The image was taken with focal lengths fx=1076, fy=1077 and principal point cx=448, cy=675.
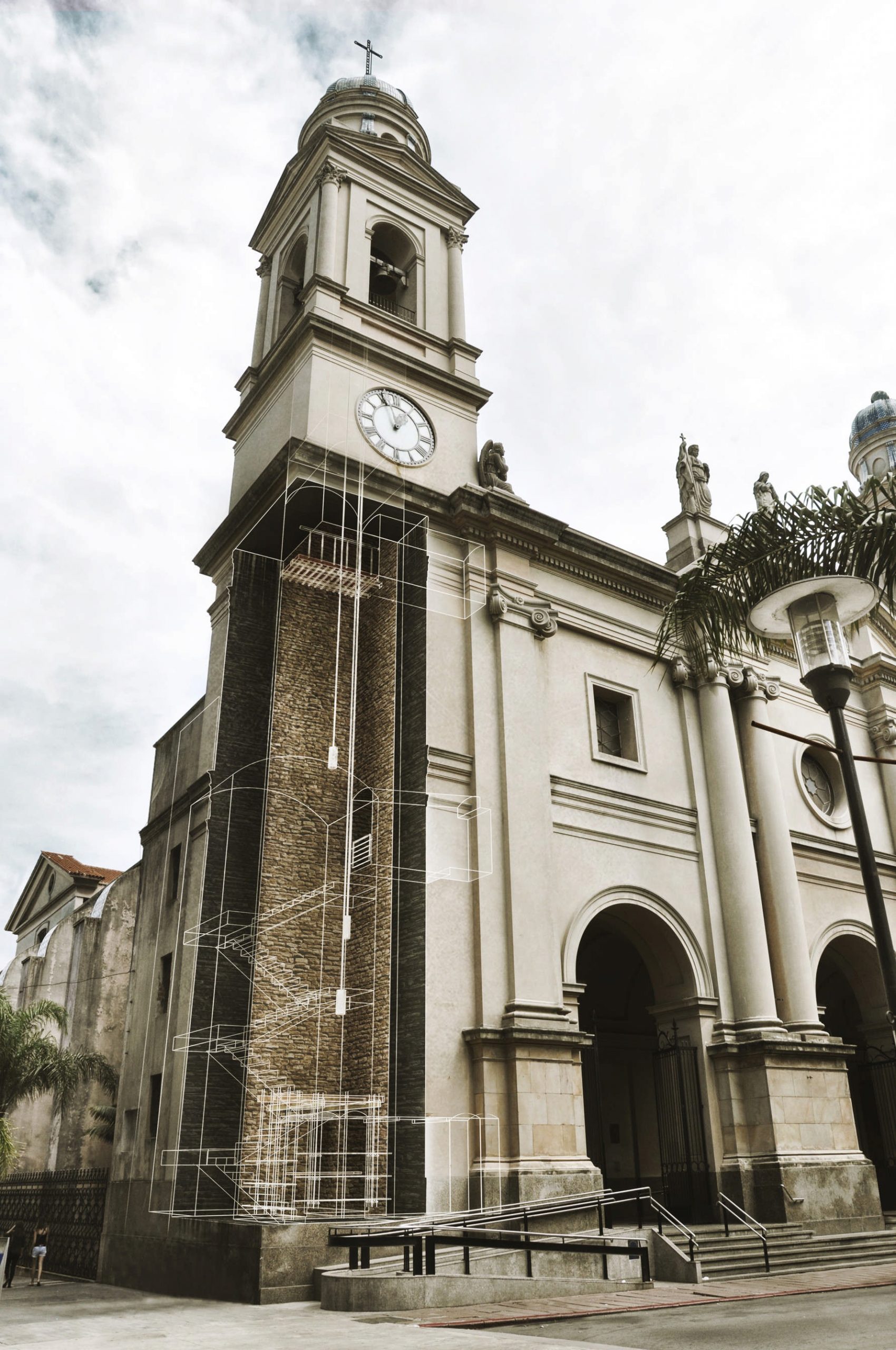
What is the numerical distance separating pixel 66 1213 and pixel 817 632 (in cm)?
1940

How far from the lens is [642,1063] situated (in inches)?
870

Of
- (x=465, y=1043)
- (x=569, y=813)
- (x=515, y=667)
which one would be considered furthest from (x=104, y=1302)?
(x=515, y=667)

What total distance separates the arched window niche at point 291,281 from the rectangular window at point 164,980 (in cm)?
1392

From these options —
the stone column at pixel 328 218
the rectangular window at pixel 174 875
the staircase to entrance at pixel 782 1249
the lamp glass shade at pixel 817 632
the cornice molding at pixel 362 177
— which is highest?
the cornice molding at pixel 362 177

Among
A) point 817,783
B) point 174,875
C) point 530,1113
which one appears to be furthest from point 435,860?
point 817,783

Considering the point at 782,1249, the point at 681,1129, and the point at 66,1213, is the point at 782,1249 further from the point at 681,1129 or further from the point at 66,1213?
the point at 66,1213

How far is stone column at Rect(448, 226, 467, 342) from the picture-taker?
76.7ft

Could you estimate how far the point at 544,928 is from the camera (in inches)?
669

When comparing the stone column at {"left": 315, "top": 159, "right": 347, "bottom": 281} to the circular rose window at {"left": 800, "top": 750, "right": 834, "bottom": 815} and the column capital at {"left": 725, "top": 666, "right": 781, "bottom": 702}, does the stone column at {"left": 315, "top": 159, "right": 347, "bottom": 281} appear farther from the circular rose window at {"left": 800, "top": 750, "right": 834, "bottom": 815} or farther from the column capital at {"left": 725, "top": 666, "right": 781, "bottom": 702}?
the circular rose window at {"left": 800, "top": 750, "right": 834, "bottom": 815}

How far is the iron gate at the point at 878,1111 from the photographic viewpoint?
2205cm

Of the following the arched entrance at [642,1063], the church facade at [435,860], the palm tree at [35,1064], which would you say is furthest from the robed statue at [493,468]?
the palm tree at [35,1064]

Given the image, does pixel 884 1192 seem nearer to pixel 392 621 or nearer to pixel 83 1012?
pixel 392 621

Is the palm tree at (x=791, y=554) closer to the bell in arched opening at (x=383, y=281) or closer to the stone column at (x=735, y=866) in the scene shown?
the stone column at (x=735, y=866)

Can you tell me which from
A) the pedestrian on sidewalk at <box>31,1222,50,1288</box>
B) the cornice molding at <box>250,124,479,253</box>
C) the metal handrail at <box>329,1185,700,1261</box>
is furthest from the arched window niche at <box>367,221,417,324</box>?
the pedestrian on sidewalk at <box>31,1222,50,1288</box>
